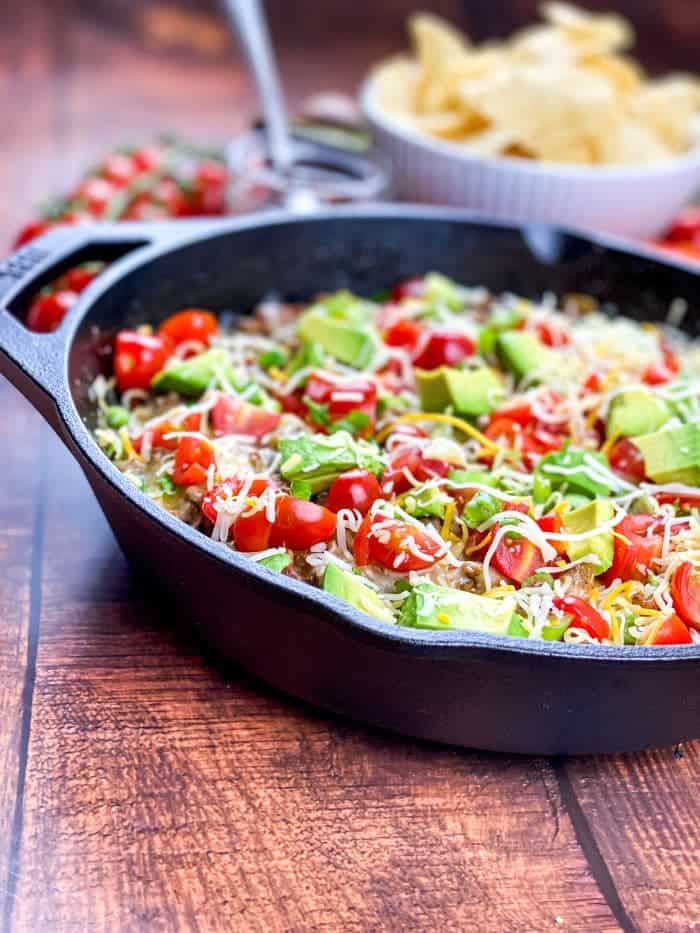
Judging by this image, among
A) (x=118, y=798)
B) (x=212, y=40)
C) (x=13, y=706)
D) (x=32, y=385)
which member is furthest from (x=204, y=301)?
(x=212, y=40)

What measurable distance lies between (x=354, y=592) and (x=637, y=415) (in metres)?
0.91

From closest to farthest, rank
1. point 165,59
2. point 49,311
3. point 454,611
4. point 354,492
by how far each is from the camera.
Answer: point 454,611
point 354,492
point 49,311
point 165,59

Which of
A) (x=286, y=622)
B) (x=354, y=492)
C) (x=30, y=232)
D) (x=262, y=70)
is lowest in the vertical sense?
(x=286, y=622)

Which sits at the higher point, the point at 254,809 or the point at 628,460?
the point at 628,460

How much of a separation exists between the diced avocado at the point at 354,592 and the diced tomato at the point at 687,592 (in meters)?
0.52

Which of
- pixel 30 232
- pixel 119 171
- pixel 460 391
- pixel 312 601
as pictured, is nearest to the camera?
pixel 312 601

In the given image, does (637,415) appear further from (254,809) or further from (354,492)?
(254,809)

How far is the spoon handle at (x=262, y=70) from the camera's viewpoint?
3555 mm

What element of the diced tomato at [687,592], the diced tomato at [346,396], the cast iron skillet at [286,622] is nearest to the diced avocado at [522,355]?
the diced tomato at [346,396]

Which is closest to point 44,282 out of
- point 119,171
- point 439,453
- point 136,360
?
point 136,360

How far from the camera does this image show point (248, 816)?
5.73 feet

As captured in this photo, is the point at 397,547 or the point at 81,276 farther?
the point at 81,276

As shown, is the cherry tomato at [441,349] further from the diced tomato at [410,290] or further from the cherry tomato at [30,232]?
the cherry tomato at [30,232]

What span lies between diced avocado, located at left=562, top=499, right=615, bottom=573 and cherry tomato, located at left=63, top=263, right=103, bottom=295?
1.64m
